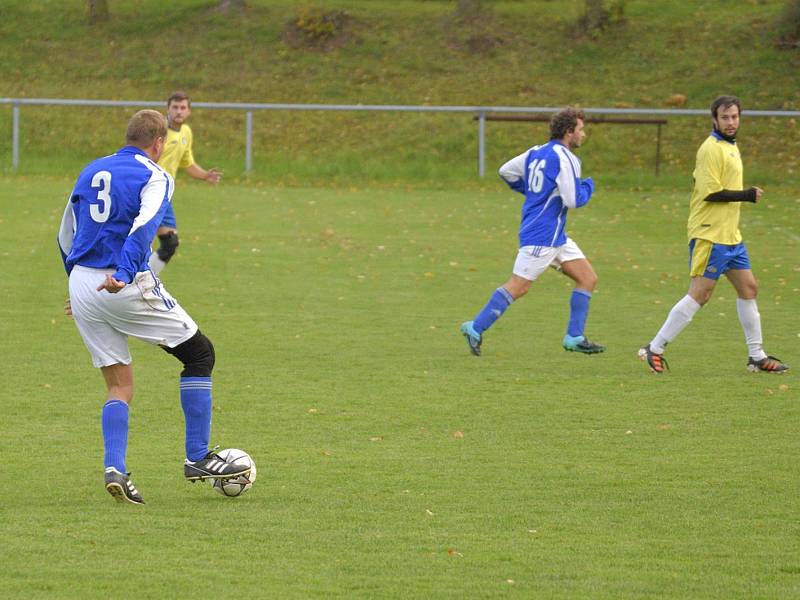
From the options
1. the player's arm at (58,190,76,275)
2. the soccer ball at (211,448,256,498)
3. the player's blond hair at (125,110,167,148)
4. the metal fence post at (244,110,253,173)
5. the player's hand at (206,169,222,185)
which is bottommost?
the metal fence post at (244,110,253,173)

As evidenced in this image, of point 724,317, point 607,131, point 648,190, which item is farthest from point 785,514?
point 607,131

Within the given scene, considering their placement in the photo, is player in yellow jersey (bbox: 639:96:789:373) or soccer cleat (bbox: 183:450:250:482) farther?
player in yellow jersey (bbox: 639:96:789:373)

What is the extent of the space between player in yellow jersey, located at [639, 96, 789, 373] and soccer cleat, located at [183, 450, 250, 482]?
4.47m

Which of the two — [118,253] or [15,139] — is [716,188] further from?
[15,139]

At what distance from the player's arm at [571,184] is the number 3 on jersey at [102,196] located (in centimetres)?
487

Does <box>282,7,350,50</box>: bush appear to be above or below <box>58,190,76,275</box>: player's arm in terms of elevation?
above

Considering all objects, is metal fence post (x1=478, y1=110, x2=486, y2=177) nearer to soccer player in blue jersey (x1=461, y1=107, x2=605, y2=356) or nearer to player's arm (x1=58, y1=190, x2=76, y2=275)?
soccer player in blue jersey (x1=461, y1=107, x2=605, y2=356)

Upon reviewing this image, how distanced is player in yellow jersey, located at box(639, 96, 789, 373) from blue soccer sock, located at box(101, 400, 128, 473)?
4.77m

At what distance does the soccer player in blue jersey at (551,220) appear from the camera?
10.3 metres

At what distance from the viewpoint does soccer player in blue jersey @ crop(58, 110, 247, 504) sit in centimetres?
605

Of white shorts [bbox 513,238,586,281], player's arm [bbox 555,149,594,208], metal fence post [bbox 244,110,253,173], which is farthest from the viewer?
metal fence post [bbox 244,110,253,173]

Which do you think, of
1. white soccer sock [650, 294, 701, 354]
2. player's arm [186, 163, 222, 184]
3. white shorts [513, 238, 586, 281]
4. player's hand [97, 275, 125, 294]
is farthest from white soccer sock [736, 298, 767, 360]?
player's hand [97, 275, 125, 294]

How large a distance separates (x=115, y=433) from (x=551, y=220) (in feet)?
16.8

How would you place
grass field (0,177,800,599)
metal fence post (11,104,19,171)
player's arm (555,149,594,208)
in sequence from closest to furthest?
1. grass field (0,177,800,599)
2. player's arm (555,149,594,208)
3. metal fence post (11,104,19,171)
